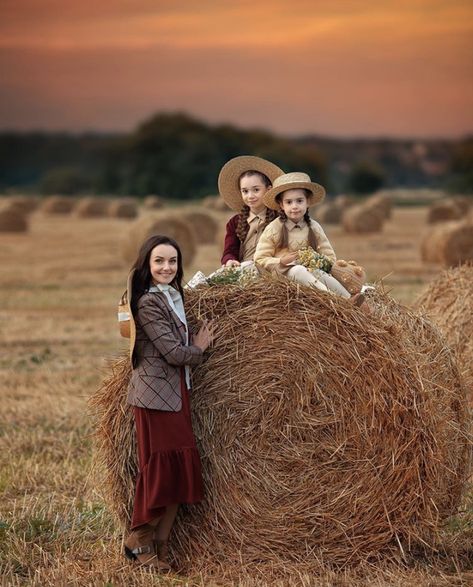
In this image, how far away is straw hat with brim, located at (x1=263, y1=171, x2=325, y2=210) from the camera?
254 inches

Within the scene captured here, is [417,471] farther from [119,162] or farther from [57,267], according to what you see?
[119,162]

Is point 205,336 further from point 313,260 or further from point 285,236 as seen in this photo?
point 285,236

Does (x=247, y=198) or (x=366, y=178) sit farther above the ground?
(x=366, y=178)

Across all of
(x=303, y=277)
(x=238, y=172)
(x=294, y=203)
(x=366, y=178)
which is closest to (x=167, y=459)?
A: (x=303, y=277)

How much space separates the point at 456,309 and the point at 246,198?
3.06 m

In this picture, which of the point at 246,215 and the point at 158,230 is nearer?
the point at 246,215

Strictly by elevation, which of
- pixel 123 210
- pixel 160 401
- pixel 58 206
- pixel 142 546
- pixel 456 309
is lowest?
pixel 142 546

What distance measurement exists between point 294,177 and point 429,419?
1.65m

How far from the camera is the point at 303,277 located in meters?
6.27

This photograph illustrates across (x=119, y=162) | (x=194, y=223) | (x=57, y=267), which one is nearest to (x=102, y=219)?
(x=194, y=223)

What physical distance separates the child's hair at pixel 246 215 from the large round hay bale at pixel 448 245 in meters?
16.4

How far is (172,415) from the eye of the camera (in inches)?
233

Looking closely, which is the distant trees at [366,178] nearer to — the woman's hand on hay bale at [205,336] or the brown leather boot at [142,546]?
the woman's hand on hay bale at [205,336]

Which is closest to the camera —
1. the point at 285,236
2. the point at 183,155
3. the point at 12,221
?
the point at 285,236
